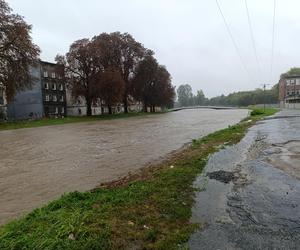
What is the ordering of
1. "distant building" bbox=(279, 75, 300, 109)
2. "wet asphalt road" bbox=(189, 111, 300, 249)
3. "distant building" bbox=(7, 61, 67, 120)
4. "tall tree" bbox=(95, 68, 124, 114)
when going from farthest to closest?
"distant building" bbox=(279, 75, 300, 109)
"distant building" bbox=(7, 61, 67, 120)
"tall tree" bbox=(95, 68, 124, 114)
"wet asphalt road" bbox=(189, 111, 300, 249)

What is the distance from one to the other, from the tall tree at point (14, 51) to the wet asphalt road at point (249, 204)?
41390mm

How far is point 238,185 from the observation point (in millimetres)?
8258

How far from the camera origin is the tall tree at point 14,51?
46.0 metres

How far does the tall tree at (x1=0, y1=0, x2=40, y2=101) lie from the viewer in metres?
46.0

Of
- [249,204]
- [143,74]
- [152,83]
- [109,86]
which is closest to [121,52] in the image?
[143,74]

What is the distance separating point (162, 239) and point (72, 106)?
8735cm

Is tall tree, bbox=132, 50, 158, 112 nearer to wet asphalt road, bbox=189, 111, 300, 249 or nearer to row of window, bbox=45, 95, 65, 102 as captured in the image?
row of window, bbox=45, 95, 65, 102

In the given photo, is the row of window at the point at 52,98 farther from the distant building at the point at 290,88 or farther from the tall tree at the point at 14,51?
the distant building at the point at 290,88

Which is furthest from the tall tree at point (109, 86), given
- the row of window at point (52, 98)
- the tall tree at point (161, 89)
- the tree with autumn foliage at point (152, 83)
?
the tall tree at point (161, 89)

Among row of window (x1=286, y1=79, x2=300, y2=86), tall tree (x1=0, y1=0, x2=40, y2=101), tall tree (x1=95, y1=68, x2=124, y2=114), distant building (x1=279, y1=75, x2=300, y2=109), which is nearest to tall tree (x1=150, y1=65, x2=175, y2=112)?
tall tree (x1=95, y1=68, x2=124, y2=114)

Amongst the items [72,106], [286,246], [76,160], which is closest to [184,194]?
[286,246]

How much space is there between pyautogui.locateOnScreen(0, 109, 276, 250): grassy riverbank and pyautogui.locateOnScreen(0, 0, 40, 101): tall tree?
4342cm

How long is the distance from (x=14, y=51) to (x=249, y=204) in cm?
4665

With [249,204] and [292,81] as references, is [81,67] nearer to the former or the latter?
[249,204]
